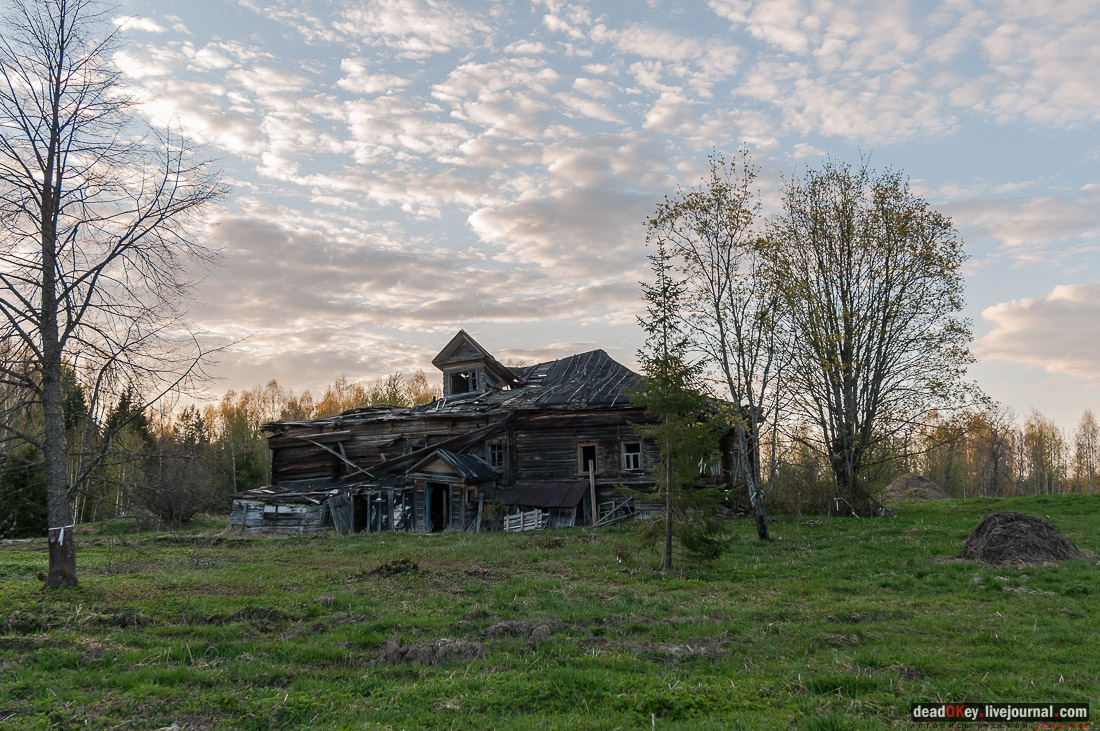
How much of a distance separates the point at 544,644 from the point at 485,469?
23.5 m

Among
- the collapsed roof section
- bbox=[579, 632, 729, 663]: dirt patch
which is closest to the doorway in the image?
the collapsed roof section

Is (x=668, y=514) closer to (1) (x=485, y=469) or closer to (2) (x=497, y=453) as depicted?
(1) (x=485, y=469)

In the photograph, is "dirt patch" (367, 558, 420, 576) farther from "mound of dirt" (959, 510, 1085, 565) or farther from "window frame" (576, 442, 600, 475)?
"window frame" (576, 442, 600, 475)

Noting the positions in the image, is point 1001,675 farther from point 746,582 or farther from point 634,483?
point 634,483

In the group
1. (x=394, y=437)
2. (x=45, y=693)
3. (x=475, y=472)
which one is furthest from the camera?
(x=394, y=437)

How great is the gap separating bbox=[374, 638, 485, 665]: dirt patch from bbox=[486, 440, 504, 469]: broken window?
2500 cm

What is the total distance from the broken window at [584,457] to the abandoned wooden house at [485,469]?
56 mm

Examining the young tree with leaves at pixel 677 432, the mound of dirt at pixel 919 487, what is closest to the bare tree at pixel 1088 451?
the mound of dirt at pixel 919 487

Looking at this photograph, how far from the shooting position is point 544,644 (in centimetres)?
944

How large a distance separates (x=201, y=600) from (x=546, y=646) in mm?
7368

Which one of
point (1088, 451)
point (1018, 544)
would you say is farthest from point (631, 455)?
point (1088, 451)

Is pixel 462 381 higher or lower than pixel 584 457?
higher

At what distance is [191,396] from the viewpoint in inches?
496

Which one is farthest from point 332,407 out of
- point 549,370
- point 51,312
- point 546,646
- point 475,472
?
point 546,646
